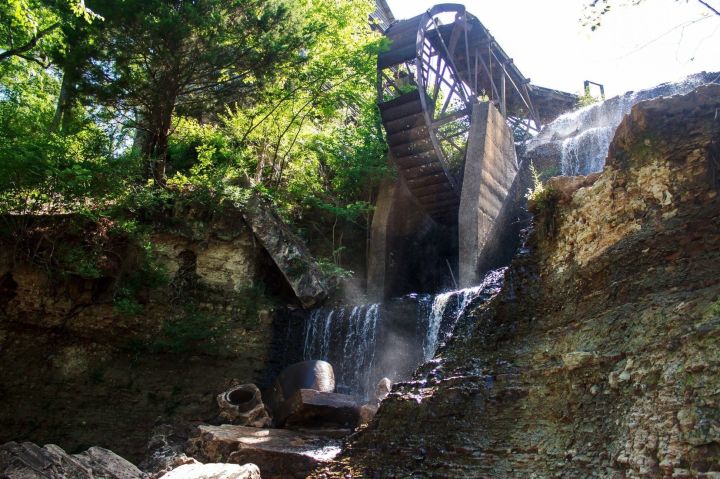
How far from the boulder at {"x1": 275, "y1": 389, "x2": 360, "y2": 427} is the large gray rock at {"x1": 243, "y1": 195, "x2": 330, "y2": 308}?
377 cm

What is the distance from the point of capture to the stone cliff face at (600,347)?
376cm

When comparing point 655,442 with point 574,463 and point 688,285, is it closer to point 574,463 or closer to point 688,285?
point 574,463

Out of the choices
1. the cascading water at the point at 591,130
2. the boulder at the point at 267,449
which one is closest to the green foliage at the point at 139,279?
the boulder at the point at 267,449

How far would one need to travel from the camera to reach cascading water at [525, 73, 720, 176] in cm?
1472

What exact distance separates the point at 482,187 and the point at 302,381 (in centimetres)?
650

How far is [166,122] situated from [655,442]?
11.5 m

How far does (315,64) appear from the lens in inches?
503

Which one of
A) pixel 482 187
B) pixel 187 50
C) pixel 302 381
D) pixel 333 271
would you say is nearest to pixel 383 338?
pixel 302 381

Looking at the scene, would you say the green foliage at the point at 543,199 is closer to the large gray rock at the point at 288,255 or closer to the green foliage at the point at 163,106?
the large gray rock at the point at 288,255

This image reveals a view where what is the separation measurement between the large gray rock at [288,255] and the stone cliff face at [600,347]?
264 inches

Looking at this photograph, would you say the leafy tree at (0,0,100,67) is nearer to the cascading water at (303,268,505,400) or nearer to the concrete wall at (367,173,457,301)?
the cascading water at (303,268,505,400)

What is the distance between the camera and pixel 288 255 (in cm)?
1248

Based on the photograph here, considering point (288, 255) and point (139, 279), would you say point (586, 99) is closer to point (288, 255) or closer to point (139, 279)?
point (288, 255)

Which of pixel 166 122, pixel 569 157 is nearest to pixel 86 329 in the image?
pixel 166 122
